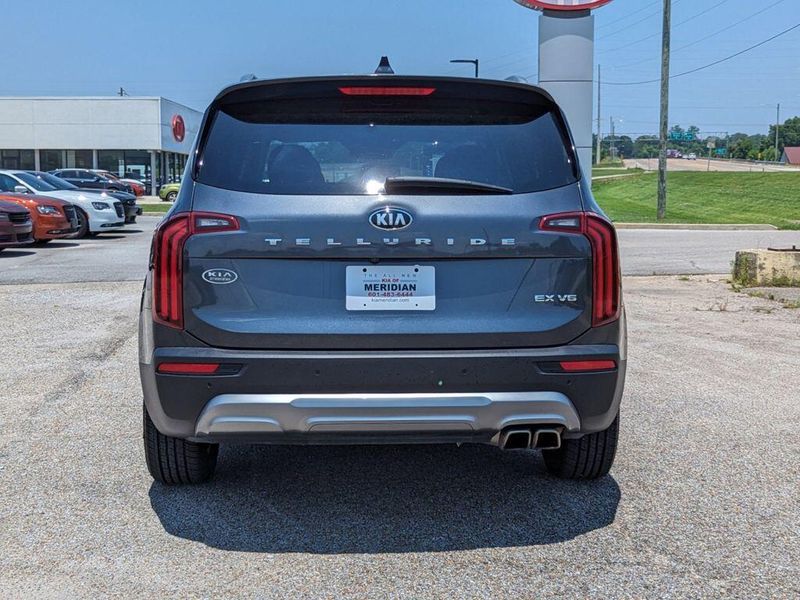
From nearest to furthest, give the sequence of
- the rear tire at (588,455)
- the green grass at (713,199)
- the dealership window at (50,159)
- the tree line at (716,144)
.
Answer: the rear tire at (588,455), the green grass at (713,199), the dealership window at (50,159), the tree line at (716,144)

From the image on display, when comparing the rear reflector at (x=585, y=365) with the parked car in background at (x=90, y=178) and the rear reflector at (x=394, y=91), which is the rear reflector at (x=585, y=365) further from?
the parked car in background at (x=90, y=178)

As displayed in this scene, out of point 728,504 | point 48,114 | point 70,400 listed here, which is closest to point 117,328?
point 70,400

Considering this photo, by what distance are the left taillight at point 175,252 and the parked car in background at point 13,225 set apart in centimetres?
1393

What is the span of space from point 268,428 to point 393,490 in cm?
108

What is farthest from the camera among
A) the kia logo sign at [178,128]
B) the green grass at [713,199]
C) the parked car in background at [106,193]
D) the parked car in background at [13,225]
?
the kia logo sign at [178,128]

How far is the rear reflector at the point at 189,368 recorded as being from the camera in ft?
11.4

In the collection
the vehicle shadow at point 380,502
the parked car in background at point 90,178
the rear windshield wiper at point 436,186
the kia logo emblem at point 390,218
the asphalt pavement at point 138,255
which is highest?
the parked car in background at point 90,178

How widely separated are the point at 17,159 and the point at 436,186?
5338cm

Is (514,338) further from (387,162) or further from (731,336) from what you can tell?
(731,336)

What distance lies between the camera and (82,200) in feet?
69.1

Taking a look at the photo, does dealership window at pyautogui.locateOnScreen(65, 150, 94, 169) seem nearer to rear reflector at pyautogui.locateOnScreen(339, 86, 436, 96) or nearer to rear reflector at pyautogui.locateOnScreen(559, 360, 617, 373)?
rear reflector at pyautogui.locateOnScreen(339, 86, 436, 96)

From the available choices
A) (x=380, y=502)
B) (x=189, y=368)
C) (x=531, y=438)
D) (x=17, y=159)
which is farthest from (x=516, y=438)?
(x=17, y=159)

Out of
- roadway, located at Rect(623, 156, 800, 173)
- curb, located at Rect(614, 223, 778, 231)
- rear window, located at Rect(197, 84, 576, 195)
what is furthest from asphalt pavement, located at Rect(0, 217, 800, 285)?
roadway, located at Rect(623, 156, 800, 173)

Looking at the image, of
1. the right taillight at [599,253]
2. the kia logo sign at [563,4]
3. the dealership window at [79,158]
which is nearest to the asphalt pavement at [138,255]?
the kia logo sign at [563,4]
